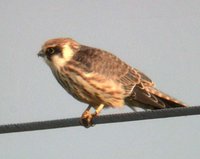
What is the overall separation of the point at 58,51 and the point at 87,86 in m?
0.82

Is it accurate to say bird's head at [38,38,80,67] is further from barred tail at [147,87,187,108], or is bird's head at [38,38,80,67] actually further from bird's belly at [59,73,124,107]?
barred tail at [147,87,187,108]

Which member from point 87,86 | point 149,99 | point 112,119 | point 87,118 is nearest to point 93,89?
point 87,86

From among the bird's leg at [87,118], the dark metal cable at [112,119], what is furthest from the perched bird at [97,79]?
the dark metal cable at [112,119]

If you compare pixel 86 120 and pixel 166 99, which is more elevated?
pixel 166 99

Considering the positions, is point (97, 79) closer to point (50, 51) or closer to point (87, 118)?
point (87, 118)

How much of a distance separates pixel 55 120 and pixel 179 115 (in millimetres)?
1293

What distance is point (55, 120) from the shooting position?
6.92m

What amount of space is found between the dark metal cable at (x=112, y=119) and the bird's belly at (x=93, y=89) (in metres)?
1.49

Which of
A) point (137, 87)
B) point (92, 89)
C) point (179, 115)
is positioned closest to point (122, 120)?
point (179, 115)

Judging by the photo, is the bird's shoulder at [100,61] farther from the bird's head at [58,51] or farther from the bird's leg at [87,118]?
the bird's leg at [87,118]

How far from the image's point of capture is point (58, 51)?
9227 mm

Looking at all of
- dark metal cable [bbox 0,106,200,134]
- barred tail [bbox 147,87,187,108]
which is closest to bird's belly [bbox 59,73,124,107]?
barred tail [bbox 147,87,187,108]

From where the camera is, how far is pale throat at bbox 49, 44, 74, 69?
29.3ft

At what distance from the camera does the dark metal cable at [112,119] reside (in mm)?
6648
